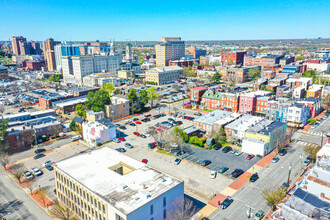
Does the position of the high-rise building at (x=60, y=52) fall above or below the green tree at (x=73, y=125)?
above

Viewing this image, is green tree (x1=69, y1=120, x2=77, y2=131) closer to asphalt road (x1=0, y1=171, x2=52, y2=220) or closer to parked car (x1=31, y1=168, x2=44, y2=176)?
parked car (x1=31, y1=168, x2=44, y2=176)

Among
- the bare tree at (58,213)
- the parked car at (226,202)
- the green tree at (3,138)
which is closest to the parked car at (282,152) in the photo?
the parked car at (226,202)

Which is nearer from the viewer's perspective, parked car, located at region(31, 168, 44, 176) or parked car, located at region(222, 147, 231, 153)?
parked car, located at region(31, 168, 44, 176)

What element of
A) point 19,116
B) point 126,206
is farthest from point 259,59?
point 126,206

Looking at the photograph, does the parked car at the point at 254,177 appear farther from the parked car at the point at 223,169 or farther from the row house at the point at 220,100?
the row house at the point at 220,100

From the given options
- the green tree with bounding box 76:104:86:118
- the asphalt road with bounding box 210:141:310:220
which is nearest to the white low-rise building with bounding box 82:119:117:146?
the green tree with bounding box 76:104:86:118

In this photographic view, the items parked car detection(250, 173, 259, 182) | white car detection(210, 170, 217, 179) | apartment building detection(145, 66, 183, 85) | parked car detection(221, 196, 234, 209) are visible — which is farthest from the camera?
apartment building detection(145, 66, 183, 85)
